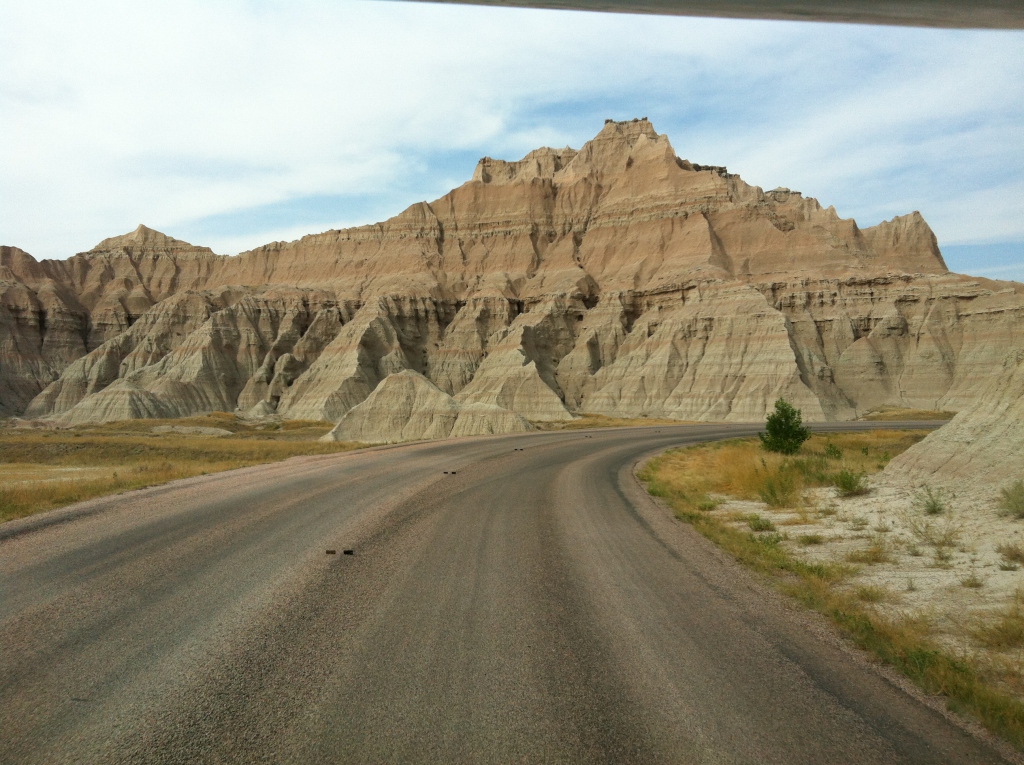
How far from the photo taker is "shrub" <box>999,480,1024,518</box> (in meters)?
8.65

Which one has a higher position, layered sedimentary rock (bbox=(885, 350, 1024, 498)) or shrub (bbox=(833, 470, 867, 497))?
layered sedimentary rock (bbox=(885, 350, 1024, 498))

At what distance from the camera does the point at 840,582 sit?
287 inches

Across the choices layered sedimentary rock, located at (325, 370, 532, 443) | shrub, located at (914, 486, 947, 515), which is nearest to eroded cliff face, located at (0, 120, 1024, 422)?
layered sedimentary rock, located at (325, 370, 532, 443)

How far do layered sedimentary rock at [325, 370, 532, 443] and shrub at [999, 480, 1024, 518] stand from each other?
36732 millimetres

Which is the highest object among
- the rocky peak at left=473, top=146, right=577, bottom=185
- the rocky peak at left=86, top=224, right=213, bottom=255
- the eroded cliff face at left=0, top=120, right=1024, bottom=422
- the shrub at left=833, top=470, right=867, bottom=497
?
the rocky peak at left=473, top=146, right=577, bottom=185

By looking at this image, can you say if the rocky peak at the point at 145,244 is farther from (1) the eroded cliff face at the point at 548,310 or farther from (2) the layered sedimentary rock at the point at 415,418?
(2) the layered sedimentary rock at the point at 415,418

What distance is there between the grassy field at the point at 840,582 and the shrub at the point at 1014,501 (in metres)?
1.55

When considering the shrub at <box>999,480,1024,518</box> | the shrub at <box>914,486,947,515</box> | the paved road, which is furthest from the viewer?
the shrub at <box>914,486,947,515</box>

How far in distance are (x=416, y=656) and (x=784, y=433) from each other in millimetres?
22885

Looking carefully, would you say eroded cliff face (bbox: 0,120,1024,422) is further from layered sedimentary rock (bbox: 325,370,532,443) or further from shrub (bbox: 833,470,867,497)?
shrub (bbox: 833,470,867,497)

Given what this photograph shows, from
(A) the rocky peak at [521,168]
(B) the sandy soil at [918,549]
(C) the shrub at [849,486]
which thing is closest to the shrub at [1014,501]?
(B) the sandy soil at [918,549]

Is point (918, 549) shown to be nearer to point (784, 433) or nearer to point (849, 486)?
point (849, 486)

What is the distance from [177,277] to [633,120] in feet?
314

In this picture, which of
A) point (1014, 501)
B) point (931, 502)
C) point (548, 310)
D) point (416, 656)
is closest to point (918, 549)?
point (1014, 501)
